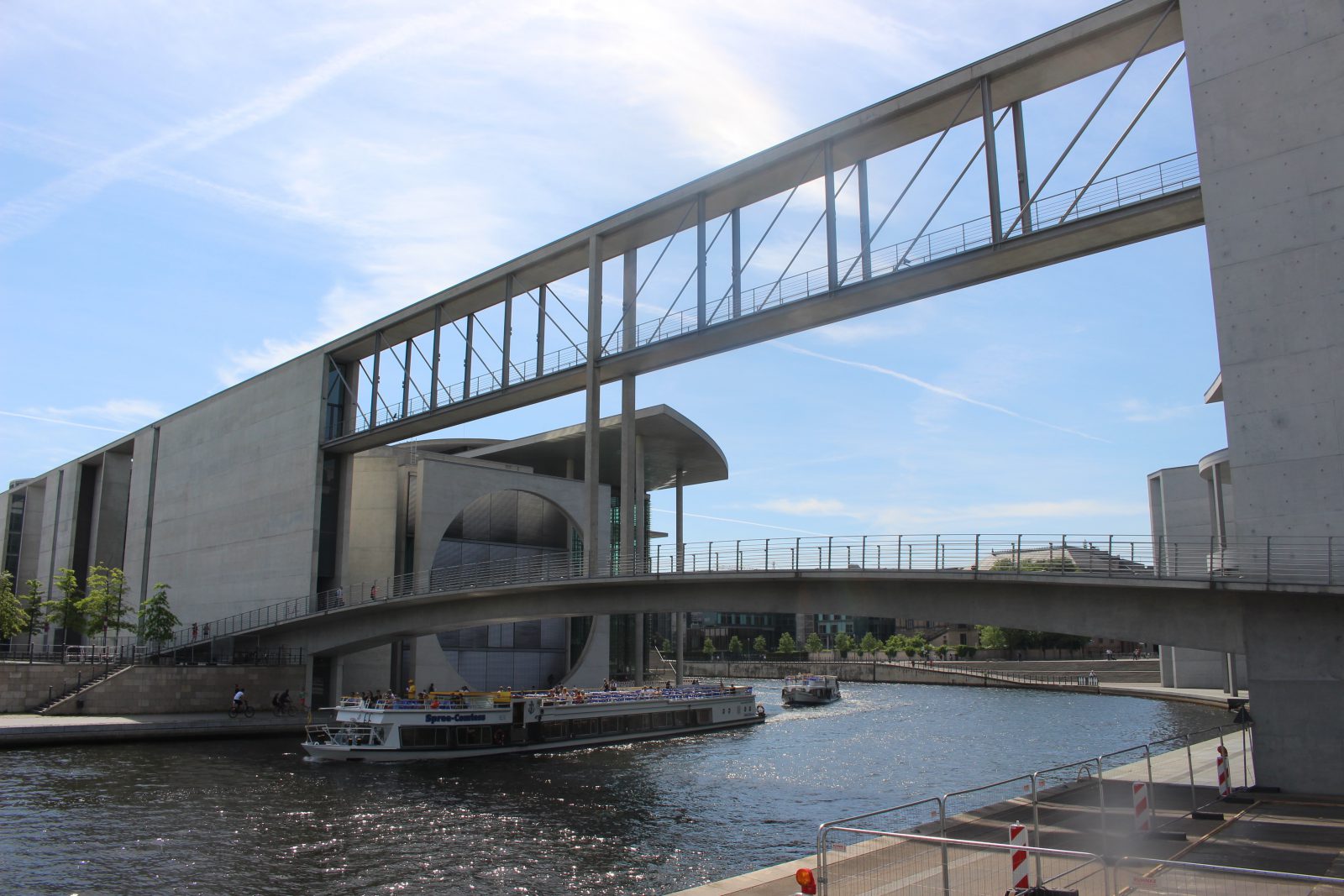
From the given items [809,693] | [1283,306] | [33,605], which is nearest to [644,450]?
[809,693]

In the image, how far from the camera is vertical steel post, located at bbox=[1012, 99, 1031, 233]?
93.1 ft

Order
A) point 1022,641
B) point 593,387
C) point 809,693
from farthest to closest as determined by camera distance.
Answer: point 1022,641 < point 809,693 < point 593,387

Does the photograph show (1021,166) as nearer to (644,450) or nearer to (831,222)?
(831,222)

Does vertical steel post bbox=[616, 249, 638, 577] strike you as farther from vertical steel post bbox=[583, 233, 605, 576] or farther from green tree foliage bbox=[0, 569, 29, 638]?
green tree foliage bbox=[0, 569, 29, 638]

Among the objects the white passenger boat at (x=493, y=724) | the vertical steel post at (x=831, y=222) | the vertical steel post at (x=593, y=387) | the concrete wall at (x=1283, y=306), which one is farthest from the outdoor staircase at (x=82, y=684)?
the concrete wall at (x=1283, y=306)

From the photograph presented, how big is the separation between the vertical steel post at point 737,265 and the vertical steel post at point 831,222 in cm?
399

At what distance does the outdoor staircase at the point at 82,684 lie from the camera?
143 feet

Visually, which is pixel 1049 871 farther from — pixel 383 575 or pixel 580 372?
pixel 383 575

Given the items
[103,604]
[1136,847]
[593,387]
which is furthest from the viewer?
[103,604]

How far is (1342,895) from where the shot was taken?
11.8 metres

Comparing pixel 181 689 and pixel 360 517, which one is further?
pixel 360 517

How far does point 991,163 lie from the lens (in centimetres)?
2905

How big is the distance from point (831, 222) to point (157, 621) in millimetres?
44569

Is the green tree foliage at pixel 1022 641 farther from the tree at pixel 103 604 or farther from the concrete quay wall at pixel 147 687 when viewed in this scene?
the tree at pixel 103 604
